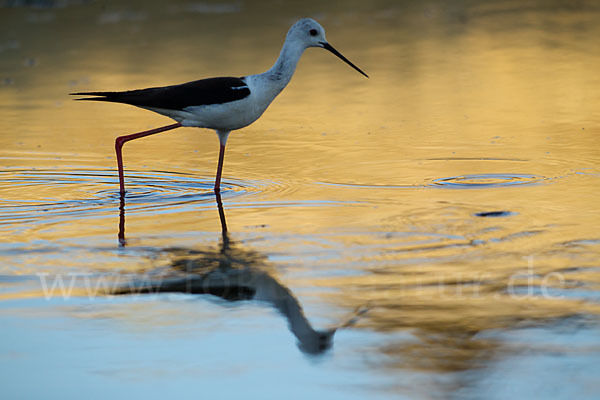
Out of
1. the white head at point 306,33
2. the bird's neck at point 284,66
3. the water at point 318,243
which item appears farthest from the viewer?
the white head at point 306,33

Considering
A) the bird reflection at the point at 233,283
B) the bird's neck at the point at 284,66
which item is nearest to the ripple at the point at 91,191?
the bird's neck at the point at 284,66

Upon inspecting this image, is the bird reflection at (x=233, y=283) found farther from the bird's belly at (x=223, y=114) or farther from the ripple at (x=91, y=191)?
the bird's belly at (x=223, y=114)

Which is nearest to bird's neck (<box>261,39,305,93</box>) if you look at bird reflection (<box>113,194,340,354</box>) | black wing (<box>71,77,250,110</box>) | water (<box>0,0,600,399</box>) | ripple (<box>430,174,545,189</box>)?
black wing (<box>71,77,250,110</box>)

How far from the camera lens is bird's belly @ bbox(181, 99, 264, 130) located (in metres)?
6.51

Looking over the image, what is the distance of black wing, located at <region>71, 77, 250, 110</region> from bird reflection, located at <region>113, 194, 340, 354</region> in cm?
159

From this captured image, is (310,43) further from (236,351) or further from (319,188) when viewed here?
(236,351)

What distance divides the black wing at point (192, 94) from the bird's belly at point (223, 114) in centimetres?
3

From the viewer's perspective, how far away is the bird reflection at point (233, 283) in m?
3.95

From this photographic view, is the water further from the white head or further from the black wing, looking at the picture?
the white head

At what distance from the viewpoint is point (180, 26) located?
51.7 ft

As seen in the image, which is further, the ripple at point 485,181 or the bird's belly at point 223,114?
the bird's belly at point 223,114

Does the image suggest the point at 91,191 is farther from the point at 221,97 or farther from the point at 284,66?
the point at 284,66

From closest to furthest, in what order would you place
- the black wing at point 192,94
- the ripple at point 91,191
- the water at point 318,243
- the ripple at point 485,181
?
the water at point 318,243 → the ripple at point 91,191 → the ripple at point 485,181 → the black wing at point 192,94

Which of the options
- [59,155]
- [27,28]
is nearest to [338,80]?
[59,155]
